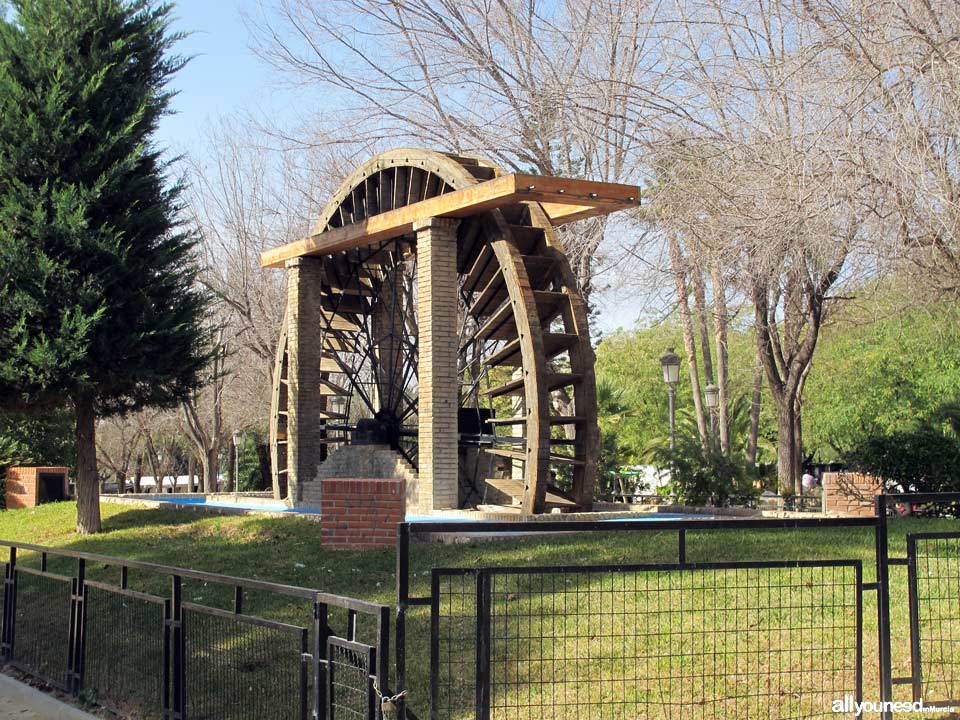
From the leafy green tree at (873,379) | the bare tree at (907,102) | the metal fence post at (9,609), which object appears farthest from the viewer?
the leafy green tree at (873,379)

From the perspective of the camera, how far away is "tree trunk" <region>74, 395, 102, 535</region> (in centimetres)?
1636

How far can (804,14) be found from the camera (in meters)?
12.1

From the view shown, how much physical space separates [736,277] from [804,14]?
18.1ft

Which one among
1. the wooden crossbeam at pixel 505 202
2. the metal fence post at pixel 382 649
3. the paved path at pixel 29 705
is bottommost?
the paved path at pixel 29 705

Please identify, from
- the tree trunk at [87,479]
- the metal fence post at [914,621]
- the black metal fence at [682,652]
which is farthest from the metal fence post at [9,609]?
Result: the metal fence post at [914,621]

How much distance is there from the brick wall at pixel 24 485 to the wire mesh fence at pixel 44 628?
12.3m

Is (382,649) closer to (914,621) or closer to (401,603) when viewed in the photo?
(401,603)

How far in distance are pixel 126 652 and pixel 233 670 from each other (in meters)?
1.67

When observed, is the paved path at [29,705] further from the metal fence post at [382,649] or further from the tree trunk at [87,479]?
the tree trunk at [87,479]

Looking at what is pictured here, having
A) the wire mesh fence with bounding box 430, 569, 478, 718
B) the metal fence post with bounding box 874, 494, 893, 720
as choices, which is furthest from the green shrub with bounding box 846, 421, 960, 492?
the metal fence post with bounding box 874, 494, 893, 720

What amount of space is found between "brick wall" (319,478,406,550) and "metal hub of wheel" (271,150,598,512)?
3247 mm

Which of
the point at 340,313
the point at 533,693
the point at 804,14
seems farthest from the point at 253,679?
the point at 340,313

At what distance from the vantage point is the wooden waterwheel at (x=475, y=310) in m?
14.8

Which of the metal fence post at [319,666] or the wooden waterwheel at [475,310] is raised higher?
the wooden waterwheel at [475,310]
